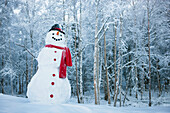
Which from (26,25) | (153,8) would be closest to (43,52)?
(26,25)

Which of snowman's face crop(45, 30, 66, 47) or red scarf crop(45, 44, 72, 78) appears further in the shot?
snowman's face crop(45, 30, 66, 47)

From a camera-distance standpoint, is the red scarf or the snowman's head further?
the snowman's head

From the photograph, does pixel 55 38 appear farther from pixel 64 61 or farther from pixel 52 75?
pixel 52 75

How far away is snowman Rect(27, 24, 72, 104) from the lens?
3045 millimetres

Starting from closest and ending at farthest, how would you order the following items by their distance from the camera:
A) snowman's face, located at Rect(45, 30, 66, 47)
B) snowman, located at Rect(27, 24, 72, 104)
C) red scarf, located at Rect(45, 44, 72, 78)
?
snowman, located at Rect(27, 24, 72, 104) < red scarf, located at Rect(45, 44, 72, 78) < snowman's face, located at Rect(45, 30, 66, 47)

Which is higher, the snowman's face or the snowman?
the snowman's face

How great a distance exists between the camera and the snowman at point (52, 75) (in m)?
3.04

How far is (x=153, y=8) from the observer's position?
26.9 ft

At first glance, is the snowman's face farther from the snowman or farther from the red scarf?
the red scarf

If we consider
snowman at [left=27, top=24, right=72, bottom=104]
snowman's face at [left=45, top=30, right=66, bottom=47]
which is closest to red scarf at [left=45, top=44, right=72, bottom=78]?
snowman at [left=27, top=24, right=72, bottom=104]

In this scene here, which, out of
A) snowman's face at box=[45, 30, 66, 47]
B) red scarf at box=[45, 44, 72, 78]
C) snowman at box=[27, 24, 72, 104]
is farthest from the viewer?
snowman's face at box=[45, 30, 66, 47]

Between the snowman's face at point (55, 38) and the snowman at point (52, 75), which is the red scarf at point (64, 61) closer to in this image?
the snowman at point (52, 75)

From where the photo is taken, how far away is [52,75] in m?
3.22

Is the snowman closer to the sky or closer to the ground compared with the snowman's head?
closer to the ground
